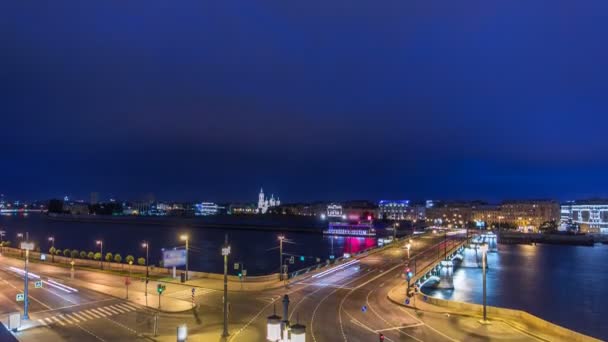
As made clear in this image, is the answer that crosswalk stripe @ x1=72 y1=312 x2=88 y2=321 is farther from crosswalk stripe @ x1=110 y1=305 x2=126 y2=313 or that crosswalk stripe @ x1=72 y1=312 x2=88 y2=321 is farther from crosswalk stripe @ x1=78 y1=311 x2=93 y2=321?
crosswalk stripe @ x1=110 y1=305 x2=126 y2=313

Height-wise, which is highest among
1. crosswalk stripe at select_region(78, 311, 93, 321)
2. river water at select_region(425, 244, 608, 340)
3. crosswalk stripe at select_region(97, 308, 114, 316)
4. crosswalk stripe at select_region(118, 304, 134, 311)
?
crosswalk stripe at select_region(78, 311, 93, 321)

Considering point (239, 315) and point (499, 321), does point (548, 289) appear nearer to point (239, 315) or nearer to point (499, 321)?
point (499, 321)

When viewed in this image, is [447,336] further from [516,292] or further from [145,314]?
[516,292]

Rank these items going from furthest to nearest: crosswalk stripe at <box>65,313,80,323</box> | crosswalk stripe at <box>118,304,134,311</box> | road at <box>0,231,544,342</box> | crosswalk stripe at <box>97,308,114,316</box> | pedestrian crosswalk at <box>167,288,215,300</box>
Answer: pedestrian crosswalk at <box>167,288,215,300</box>, crosswalk stripe at <box>118,304,134,311</box>, crosswalk stripe at <box>97,308,114,316</box>, crosswalk stripe at <box>65,313,80,323</box>, road at <box>0,231,544,342</box>

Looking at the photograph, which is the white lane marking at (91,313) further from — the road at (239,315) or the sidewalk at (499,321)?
the sidewalk at (499,321)

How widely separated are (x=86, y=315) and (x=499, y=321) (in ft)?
88.3

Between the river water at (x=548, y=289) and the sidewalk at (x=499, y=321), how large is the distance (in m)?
20.8

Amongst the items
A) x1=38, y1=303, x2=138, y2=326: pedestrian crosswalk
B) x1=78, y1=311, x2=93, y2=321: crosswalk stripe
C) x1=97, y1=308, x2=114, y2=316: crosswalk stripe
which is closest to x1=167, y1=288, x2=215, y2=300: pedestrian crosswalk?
x1=38, y1=303, x2=138, y2=326: pedestrian crosswalk

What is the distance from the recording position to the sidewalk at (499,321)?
80.8 feet

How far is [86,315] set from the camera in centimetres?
2972

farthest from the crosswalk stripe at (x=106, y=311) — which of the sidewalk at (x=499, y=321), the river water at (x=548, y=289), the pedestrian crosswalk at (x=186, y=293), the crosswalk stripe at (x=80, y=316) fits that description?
the river water at (x=548, y=289)

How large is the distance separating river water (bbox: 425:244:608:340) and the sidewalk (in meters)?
20.8

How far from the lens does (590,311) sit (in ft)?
178

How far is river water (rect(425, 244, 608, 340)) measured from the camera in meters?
51.7
